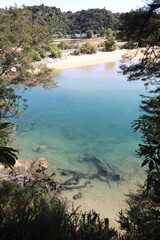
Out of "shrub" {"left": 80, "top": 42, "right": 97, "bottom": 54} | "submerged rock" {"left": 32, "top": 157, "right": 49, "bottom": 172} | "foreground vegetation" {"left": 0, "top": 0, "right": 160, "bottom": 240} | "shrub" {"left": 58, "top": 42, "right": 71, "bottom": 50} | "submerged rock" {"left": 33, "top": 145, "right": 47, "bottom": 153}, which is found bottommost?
"submerged rock" {"left": 32, "top": 157, "right": 49, "bottom": 172}

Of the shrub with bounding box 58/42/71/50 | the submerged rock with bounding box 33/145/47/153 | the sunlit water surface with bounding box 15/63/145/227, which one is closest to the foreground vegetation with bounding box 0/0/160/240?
the sunlit water surface with bounding box 15/63/145/227

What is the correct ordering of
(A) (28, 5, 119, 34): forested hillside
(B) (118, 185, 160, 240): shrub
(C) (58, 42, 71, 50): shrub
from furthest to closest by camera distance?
1. (A) (28, 5, 119, 34): forested hillside
2. (C) (58, 42, 71, 50): shrub
3. (B) (118, 185, 160, 240): shrub

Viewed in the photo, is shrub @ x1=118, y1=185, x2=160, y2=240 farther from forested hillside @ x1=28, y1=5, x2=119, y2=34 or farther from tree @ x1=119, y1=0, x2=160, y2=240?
forested hillside @ x1=28, y1=5, x2=119, y2=34

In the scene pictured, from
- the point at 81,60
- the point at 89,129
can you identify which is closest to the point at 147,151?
the point at 89,129

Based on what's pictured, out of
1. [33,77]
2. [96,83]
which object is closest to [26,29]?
[33,77]

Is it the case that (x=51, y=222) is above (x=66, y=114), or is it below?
below

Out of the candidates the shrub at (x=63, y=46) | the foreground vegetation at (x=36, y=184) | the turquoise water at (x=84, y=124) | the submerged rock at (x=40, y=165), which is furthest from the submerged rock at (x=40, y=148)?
the shrub at (x=63, y=46)

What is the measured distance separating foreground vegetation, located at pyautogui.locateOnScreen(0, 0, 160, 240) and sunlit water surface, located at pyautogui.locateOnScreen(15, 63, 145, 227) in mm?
811

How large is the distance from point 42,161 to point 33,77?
381cm

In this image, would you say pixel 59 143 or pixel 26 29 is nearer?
pixel 26 29

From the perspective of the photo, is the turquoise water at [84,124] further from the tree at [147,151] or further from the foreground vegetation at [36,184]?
the tree at [147,151]

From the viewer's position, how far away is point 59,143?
31.0ft

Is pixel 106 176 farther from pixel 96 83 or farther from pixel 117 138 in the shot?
pixel 96 83

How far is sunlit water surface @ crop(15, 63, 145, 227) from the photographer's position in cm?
702
